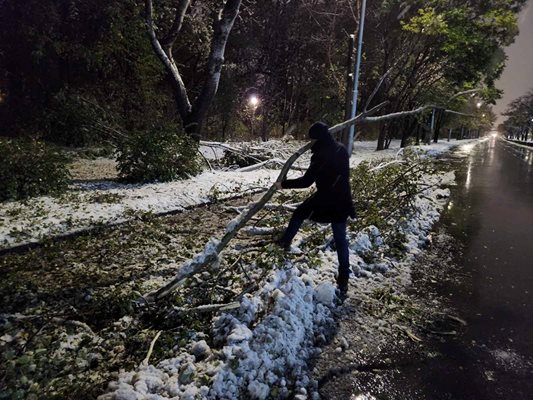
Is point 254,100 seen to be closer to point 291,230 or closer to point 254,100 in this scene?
point 254,100

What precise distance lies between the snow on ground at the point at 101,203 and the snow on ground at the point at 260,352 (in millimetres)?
3496

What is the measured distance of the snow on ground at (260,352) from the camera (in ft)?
8.48

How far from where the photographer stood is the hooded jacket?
4066 mm

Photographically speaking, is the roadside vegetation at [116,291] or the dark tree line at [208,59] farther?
the dark tree line at [208,59]

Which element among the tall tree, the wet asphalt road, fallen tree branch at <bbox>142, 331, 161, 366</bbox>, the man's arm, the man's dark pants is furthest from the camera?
the tall tree

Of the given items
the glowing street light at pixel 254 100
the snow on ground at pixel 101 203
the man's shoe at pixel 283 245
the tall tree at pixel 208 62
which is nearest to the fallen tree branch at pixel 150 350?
the man's shoe at pixel 283 245

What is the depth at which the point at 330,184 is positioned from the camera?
13.6 ft

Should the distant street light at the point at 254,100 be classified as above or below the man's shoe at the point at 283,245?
above

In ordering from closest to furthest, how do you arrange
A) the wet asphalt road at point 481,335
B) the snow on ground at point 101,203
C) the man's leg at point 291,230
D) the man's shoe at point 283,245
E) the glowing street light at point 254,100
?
the wet asphalt road at point 481,335 < the man's leg at point 291,230 < the man's shoe at point 283,245 < the snow on ground at point 101,203 < the glowing street light at point 254,100

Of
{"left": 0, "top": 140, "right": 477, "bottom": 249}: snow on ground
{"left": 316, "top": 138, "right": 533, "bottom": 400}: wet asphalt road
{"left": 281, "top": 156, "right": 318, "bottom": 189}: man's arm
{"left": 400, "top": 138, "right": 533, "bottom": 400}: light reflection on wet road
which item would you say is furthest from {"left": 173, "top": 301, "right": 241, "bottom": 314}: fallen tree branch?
{"left": 0, "top": 140, "right": 477, "bottom": 249}: snow on ground

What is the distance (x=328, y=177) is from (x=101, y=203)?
497 centimetres

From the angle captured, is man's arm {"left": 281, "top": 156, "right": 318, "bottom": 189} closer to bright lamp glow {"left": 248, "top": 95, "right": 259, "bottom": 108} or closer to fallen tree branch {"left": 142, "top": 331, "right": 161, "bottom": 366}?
fallen tree branch {"left": 142, "top": 331, "right": 161, "bottom": 366}

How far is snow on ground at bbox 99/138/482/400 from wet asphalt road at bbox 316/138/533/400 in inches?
17.7

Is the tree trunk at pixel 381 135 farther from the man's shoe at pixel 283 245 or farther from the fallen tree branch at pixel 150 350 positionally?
the fallen tree branch at pixel 150 350
